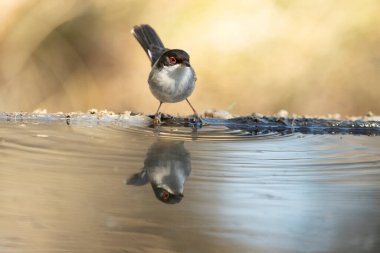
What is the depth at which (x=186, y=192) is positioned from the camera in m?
2.63

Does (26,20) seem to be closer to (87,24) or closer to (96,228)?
(87,24)

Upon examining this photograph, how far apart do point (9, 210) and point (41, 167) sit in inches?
28.5

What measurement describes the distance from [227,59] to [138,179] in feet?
18.9

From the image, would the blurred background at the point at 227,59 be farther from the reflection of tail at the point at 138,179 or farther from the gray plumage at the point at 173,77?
the reflection of tail at the point at 138,179

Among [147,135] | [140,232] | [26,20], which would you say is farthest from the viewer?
[26,20]

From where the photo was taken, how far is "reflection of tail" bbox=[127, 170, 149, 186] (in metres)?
2.79

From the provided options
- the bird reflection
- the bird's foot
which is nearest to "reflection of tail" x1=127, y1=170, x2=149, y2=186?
the bird reflection

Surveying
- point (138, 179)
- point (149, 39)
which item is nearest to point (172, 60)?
point (149, 39)

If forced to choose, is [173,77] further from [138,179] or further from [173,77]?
[138,179]

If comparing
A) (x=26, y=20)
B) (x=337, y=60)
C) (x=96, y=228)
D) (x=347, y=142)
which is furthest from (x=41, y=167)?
(x=337, y=60)

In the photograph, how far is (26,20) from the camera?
318 inches

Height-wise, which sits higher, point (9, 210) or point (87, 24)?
point (87, 24)

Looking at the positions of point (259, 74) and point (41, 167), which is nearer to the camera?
point (41, 167)

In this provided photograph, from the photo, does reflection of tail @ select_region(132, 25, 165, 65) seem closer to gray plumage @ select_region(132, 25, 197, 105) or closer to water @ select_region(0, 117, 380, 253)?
gray plumage @ select_region(132, 25, 197, 105)
